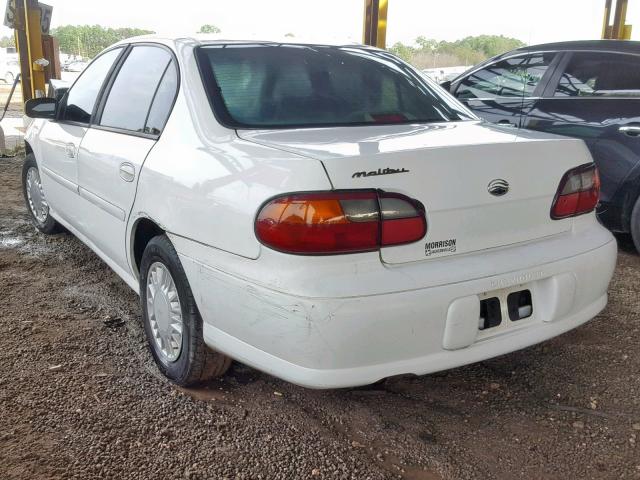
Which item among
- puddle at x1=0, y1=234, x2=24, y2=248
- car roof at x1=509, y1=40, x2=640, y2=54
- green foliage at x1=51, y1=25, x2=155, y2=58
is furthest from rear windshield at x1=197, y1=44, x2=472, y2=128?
green foliage at x1=51, y1=25, x2=155, y2=58

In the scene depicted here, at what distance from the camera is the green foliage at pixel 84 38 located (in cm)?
4566

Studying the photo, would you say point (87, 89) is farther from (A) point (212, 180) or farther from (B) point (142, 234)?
(A) point (212, 180)

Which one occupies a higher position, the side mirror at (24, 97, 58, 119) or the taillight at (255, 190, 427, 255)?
the side mirror at (24, 97, 58, 119)

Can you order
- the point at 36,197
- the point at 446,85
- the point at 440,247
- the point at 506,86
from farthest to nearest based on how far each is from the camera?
1. the point at 446,85
2. the point at 506,86
3. the point at 36,197
4. the point at 440,247

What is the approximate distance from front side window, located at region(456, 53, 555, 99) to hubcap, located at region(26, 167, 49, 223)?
3.62 m

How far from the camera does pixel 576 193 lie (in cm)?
242

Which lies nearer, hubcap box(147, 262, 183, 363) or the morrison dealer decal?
the morrison dealer decal

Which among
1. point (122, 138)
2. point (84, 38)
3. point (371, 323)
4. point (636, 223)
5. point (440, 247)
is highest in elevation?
point (84, 38)

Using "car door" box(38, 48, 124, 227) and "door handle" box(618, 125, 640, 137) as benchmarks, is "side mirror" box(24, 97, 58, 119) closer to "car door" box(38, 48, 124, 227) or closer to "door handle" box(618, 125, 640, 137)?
"car door" box(38, 48, 124, 227)

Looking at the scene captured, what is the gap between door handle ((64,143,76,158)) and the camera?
3.49 metres

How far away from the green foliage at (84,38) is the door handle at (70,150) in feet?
141

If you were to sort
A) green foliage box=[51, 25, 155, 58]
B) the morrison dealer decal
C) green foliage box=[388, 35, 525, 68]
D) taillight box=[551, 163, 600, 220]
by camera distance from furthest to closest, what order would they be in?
green foliage box=[51, 25, 155, 58] → green foliage box=[388, 35, 525, 68] → taillight box=[551, 163, 600, 220] → the morrison dealer decal

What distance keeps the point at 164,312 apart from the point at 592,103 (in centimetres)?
346

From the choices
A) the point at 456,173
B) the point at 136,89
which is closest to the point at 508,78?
the point at 136,89
